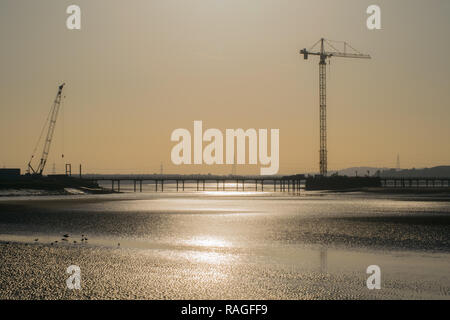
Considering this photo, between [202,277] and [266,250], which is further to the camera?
[266,250]

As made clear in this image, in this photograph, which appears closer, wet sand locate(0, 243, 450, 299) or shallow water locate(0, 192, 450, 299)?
wet sand locate(0, 243, 450, 299)

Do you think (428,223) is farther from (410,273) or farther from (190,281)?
(190,281)

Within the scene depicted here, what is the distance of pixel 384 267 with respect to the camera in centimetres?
2139

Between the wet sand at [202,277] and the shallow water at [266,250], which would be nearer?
the wet sand at [202,277]

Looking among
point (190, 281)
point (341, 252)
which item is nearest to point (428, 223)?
point (341, 252)

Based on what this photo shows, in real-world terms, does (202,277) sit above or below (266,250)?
above

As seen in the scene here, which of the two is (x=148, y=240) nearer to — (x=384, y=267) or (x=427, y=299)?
(x=384, y=267)

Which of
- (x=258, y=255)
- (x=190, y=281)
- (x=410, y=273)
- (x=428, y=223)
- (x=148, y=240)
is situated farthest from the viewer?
(x=428, y=223)

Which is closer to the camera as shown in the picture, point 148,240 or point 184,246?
point 184,246
